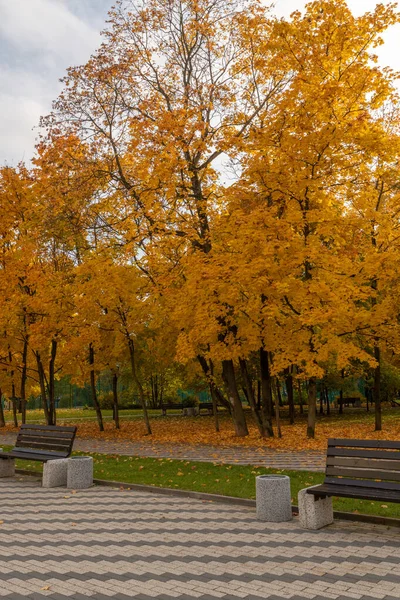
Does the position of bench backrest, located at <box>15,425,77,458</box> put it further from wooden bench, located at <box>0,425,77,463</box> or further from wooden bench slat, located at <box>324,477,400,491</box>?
wooden bench slat, located at <box>324,477,400,491</box>

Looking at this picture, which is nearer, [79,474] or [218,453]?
[79,474]

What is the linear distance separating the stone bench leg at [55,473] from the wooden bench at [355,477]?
5282 millimetres

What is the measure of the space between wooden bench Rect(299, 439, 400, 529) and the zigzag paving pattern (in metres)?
0.32

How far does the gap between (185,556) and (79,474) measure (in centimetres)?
479

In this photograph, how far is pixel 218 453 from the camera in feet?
47.2

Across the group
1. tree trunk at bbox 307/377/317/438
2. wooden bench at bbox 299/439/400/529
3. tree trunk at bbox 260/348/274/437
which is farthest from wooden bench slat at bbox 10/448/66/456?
tree trunk at bbox 260/348/274/437

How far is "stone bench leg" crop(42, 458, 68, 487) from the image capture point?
35.1 ft

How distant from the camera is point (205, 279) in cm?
1516

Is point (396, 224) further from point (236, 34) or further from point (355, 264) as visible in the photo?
point (236, 34)

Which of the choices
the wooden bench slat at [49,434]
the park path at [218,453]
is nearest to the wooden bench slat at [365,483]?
the park path at [218,453]

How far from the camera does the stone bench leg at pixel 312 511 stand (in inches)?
278

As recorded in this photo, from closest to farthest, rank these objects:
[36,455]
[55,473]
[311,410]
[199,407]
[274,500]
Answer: [274,500] < [55,473] < [36,455] < [311,410] < [199,407]

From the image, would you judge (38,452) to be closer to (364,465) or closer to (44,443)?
(44,443)

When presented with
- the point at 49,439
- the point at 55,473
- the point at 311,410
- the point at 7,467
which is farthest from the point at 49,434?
the point at 311,410
